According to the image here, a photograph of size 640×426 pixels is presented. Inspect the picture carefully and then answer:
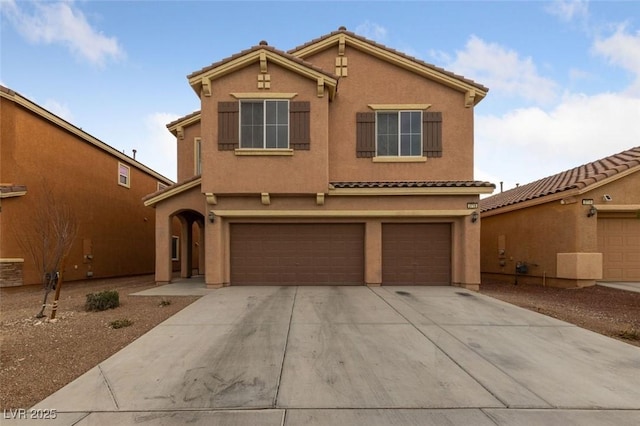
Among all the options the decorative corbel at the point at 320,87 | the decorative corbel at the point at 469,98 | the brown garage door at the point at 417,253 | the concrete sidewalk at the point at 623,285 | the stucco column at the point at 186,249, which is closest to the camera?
the decorative corbel at the point at 320,87

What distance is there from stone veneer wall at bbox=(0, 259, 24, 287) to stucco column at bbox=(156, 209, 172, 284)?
4.38 metres

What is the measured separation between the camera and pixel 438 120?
12.2m

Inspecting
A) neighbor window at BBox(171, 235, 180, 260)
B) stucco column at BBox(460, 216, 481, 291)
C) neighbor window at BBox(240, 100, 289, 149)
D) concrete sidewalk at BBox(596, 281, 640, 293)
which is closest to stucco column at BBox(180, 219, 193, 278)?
neighbor window at BBox(240, 100, 289, 149)

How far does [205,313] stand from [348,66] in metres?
9.50

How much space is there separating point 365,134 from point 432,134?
7.45 ft

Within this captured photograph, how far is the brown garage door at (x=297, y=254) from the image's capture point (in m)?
11.8

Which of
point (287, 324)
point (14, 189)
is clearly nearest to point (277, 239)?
point (287, 324)

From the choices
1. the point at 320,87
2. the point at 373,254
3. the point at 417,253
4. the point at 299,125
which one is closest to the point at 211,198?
the point at 299,125

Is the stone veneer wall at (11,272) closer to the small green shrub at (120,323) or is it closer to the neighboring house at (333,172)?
the neighboring house at (333,172)

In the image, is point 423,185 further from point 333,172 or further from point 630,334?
point 630,334

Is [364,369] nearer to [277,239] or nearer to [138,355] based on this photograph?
[138,355]

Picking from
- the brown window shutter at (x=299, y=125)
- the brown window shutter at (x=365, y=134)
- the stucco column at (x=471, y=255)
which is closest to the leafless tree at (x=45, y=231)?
the brown window shutter at (x=299, y=125)

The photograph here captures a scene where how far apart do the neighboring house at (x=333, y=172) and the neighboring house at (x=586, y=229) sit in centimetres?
343

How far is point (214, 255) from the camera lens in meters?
11.3
